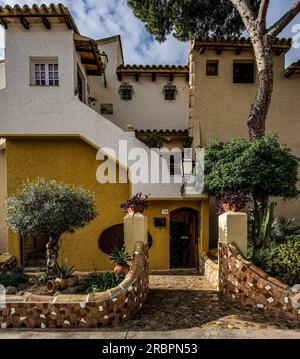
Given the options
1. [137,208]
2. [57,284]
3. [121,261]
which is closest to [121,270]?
[121,261]

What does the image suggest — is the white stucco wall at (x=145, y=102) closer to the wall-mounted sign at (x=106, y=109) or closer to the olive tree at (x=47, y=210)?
the wall-mounted sign at (x=106, y=109)

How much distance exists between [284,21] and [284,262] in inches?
353

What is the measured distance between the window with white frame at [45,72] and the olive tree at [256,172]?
698 centimetres

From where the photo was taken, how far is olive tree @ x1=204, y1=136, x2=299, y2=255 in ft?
27.5

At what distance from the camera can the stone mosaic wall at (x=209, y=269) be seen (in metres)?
8.17

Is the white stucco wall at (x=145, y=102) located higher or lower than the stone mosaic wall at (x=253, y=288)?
higher

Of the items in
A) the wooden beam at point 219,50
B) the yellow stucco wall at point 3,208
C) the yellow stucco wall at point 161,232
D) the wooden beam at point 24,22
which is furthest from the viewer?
the wooden beam at point 219,50

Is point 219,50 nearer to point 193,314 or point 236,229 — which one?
point 236,229

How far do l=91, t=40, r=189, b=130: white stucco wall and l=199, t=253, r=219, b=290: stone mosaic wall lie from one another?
7.03 m

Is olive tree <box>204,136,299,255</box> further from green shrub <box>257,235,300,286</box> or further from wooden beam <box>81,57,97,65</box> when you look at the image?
wooden beam <box>81,57,97,65</box>

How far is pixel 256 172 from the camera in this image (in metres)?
8.41

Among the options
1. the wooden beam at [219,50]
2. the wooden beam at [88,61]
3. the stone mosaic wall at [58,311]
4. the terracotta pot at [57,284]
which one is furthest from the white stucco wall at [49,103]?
the wooden beam at [219,50]
